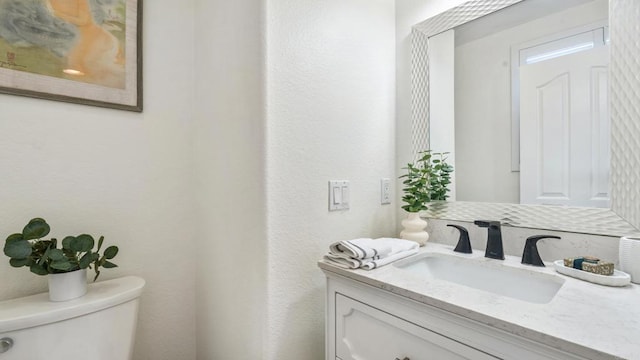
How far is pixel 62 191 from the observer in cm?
103

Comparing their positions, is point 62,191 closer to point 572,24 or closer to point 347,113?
point 347,113

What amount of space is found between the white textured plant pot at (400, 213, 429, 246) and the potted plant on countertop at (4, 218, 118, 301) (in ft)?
3.49

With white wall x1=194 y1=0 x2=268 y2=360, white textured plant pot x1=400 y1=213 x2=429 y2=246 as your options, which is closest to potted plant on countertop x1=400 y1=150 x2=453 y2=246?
white textured plant pot x1=400 y1=213 x2=429 y2=246

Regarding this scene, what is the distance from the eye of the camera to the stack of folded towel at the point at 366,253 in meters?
0.88

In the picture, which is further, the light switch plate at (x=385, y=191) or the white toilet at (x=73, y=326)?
the light switch plate at (x=385, y=191)

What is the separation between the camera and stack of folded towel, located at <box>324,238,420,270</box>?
0.88 metres

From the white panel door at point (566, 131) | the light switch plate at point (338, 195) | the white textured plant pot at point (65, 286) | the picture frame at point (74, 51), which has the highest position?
the picture frame at point (74, 51)

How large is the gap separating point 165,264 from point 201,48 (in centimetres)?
97

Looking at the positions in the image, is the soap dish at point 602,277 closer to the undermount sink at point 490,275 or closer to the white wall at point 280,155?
the undermount sink at point 490,275

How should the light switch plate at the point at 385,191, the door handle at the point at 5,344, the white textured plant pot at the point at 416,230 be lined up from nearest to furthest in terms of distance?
1. the door handle at the point at 5,344
2. the white textured plant pot at the point at 416,230
3. the light switch plate at the point at 385,191

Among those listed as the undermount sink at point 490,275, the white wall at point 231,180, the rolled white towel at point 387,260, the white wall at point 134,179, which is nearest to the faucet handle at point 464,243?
the undermount sink at point 490,275

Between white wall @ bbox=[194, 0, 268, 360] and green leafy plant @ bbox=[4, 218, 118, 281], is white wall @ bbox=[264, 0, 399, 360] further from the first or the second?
green leafy plant @ bbox=[4, 218, 118, 281]

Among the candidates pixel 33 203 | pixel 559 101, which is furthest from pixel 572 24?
pixel 33 203

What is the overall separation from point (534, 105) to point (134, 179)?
1.54 metres
